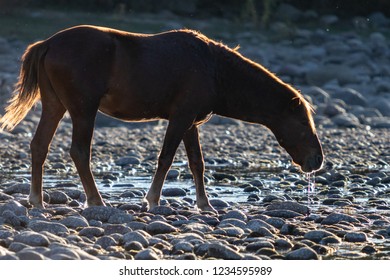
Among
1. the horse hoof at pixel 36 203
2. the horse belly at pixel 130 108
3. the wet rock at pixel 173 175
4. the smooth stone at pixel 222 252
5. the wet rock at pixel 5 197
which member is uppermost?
the horse belly at pixel 130 108

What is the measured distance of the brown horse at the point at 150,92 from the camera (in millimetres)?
9383

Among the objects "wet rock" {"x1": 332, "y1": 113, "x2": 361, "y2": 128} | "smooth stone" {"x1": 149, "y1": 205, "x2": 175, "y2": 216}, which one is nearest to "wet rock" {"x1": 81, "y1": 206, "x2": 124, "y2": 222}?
"smooth stone" {"x1": 149, "y1": 205, "x2": 175, "y2": 216}

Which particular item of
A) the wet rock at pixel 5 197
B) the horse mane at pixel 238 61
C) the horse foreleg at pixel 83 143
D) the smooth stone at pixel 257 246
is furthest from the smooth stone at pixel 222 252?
the wet rock at pixel 5 197

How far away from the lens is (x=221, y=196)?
11445 millimetres

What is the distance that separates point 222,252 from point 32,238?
1414mm

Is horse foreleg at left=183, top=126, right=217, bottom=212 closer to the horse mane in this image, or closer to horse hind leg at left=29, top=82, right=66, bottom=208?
the horse mane

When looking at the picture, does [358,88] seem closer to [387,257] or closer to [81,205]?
[81,205]

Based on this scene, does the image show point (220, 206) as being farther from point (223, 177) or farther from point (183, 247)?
point (183, 247)

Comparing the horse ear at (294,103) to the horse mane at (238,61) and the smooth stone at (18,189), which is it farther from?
the smooth stone at (18,189)

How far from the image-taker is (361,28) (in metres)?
34.5

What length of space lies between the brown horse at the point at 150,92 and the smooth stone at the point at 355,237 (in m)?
1.99

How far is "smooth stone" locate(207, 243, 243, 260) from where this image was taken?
Answer: 24.5ft

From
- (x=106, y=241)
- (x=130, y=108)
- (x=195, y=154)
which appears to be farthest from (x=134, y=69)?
(x=106, y=241)
